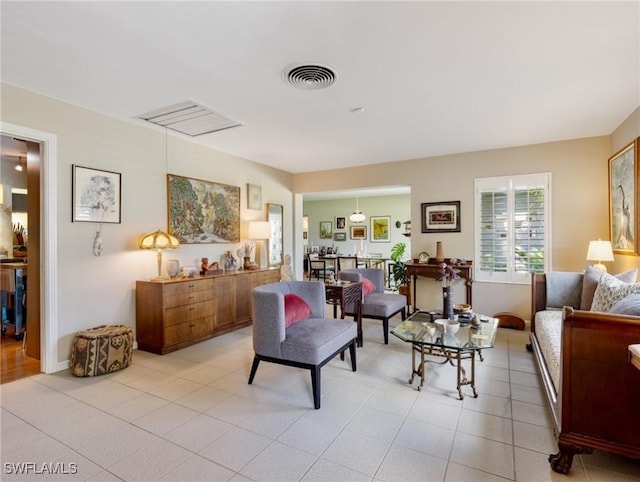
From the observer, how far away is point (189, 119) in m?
3.50

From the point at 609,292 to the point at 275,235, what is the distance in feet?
14.9

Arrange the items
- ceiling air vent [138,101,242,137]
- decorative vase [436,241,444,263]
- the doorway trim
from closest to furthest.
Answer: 1. the doorway trim
2. ceiling air vent [138,101,242,137]
3. decorative vase [436,241,444,263]

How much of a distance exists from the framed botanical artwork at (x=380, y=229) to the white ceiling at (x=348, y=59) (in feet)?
18.7

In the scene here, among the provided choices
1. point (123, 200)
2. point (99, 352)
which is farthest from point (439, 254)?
point (99, 352)

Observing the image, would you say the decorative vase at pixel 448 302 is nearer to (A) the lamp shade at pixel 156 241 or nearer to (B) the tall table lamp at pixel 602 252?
(B) the tall table lamp at pixel 602 252

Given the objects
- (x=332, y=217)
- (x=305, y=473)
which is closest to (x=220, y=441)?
(x=305, y=473)

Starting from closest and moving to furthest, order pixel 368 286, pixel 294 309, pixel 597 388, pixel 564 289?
pixel 597 388, pixel 294 309, pixel 564 289, pixel 368 286

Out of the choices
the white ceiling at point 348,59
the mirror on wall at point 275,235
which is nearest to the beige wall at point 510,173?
the white ceiling at point 348,59

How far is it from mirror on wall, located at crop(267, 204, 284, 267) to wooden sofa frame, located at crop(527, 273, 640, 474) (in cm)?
454

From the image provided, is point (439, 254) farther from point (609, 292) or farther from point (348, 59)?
point (348, 59)

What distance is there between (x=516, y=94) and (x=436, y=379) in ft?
8.53

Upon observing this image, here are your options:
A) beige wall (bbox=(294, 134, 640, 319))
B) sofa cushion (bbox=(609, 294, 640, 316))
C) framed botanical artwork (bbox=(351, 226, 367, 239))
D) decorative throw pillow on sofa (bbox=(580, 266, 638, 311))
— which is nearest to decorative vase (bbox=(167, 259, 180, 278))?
beige wall (bbox=(294, 134, 640, 319))

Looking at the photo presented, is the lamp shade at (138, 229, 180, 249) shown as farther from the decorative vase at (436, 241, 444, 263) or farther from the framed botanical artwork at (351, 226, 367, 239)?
the framed botanical artwork at (351, 226, 367, 239)

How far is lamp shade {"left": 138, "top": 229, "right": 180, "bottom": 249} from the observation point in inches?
141
